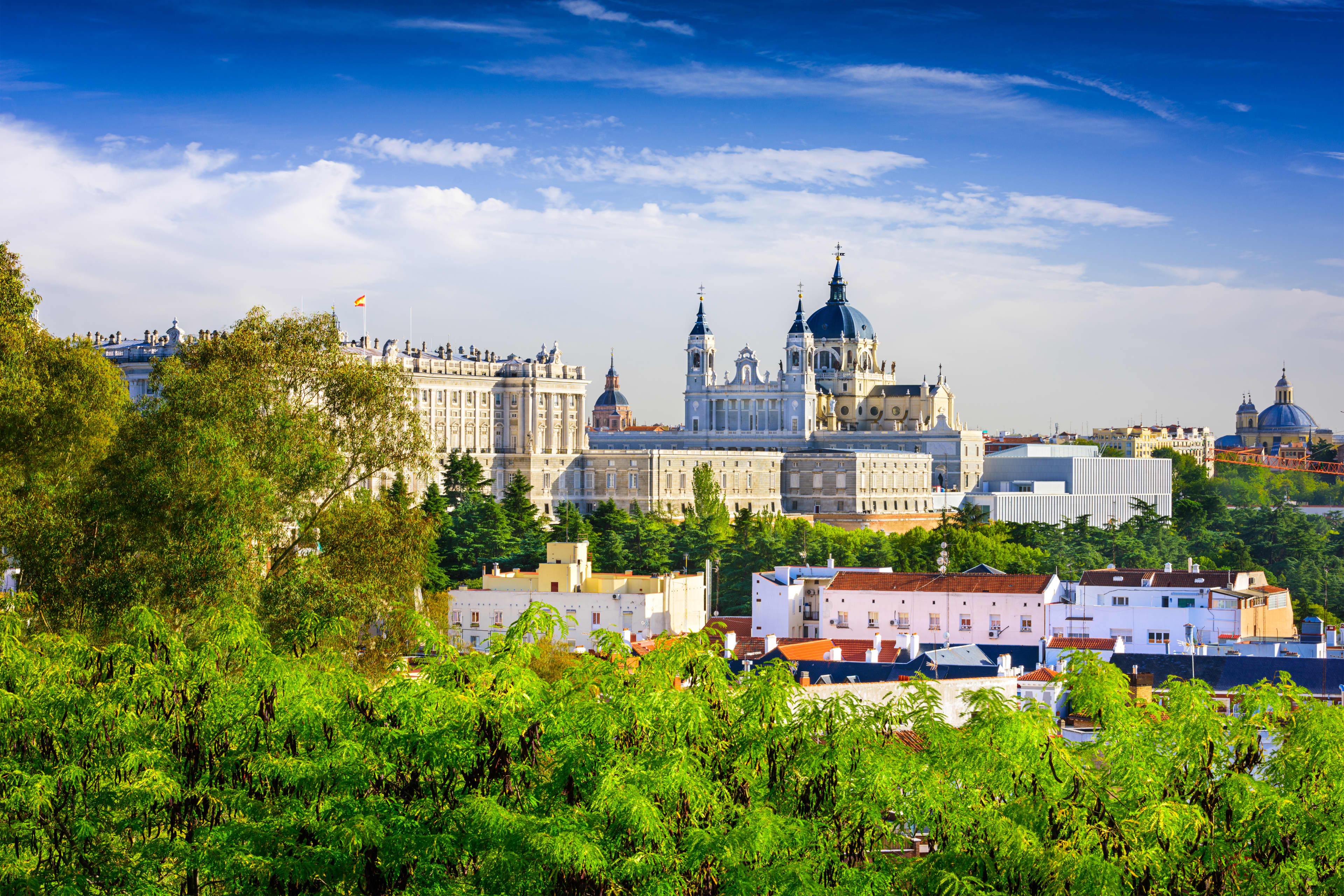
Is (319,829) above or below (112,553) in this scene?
below

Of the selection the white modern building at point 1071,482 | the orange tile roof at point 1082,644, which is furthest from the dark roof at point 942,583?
the white modern building at point 1071,482

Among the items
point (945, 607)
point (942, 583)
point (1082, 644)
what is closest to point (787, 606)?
point (942, 583)

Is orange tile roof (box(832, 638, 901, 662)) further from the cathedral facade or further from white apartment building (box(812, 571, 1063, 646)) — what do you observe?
the cathedral facade

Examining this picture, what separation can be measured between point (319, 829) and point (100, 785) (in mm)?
2886

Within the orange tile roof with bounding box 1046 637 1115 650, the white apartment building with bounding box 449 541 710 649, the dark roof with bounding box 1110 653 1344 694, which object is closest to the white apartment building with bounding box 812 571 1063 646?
the white apartment building with bounding box 449 541 710 649

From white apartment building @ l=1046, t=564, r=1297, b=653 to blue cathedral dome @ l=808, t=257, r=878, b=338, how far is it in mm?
102419

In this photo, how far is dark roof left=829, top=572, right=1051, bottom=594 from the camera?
66438 mm

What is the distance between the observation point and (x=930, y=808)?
16672 millimetres

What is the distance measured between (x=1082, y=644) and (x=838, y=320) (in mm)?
118360

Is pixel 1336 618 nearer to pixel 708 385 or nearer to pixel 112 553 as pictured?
pixel 112 553

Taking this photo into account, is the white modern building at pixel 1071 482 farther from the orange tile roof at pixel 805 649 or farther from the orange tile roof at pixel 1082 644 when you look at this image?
the orange tile roof at pixel 805 649

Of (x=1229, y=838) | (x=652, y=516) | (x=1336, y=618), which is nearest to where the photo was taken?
(x=1229, y=838)

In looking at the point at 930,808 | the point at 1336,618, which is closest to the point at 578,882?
the point at 930,808

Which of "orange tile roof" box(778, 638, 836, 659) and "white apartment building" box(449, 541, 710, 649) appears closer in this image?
"orange tile roof" box(778, 638, 836, 659)
